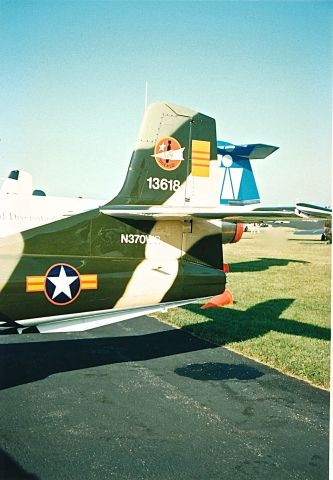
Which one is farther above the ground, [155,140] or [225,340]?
[155,140]

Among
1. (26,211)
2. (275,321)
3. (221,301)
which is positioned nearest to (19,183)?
(26,211)

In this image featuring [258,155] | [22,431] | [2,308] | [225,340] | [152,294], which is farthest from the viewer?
[258,155]

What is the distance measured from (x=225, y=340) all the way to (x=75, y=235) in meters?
3.75

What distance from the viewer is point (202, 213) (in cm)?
564

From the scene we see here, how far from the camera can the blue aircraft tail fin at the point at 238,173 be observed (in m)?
23.1

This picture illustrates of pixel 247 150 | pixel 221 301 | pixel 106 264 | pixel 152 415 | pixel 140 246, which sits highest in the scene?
pixel 247 150

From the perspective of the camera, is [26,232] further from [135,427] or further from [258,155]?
[258,155]

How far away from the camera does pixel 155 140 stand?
261 inches

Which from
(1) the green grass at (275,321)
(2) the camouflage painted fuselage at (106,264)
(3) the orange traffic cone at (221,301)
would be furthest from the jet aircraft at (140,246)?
(1) the green grass at (275,321)

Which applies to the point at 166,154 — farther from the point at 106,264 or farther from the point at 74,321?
the point at 74,321

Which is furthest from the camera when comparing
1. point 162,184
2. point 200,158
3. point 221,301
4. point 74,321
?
Result: point 221,301

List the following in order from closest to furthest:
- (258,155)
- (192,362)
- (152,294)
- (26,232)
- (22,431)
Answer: (22,431) < (26,232) < (152,294) < (192,362) < (258,155)

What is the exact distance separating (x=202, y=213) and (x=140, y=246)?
3.96ft

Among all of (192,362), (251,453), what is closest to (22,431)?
(251,453)
